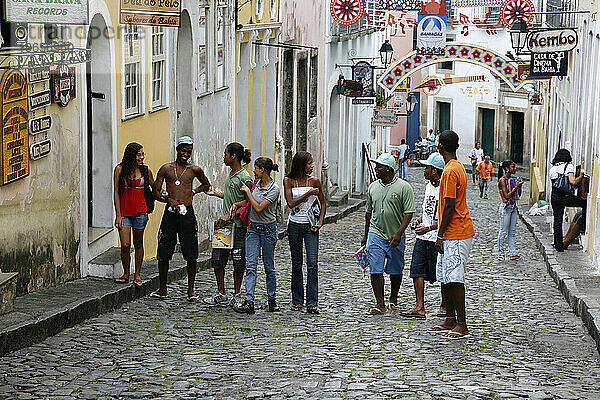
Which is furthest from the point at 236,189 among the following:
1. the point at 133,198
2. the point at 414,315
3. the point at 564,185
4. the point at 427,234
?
the point at 564,185

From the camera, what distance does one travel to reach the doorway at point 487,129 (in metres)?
47.4

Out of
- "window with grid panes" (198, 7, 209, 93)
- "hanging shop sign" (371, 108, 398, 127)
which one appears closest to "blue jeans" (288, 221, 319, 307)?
"window with grid panes" (198, 7, 209, 93)

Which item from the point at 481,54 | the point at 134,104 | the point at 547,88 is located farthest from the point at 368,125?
the point at 134,104

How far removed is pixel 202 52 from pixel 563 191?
6187mm

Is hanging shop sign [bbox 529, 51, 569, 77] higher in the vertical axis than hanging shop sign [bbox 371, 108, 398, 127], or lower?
higher

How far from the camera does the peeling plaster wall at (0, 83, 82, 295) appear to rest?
9.10 meters

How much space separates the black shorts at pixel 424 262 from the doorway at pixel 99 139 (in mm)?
3749

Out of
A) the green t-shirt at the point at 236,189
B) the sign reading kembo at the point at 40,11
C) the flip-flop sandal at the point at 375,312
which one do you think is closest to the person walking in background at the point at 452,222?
the flip-flop sandal at the point at 375,312

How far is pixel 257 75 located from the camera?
2098 centimetres

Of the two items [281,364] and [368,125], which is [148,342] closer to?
[281,364]

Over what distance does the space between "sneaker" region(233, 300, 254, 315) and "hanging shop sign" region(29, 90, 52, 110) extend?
2742 mm

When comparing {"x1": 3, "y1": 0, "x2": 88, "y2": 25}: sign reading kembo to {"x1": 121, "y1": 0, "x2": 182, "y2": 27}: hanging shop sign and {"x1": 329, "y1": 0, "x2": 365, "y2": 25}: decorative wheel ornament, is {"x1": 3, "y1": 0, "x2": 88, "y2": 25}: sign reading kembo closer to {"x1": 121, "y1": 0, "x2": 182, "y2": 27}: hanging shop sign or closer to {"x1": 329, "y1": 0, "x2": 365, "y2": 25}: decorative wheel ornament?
{"x1": 121, "y1": 0, "x2": 182, "y2": 27}: hanging shop sign

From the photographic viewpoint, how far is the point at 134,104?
13203mm

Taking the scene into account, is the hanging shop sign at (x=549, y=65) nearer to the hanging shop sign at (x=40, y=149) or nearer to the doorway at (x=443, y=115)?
the hanging shop sign at (x=40, y=149)
